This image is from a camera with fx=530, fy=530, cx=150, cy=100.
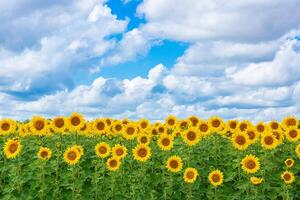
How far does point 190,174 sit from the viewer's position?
1071 centimetres

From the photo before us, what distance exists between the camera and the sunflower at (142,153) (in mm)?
11273

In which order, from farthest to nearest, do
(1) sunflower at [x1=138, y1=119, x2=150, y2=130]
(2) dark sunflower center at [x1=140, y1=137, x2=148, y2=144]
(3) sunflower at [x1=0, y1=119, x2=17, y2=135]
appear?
(1) sunflower at [x1=138, y1=119, x2=150, y2=130] < (3) sunflower at [x1=0, y1=119, x2=17, y2=135] < (2) dark sunflower center at [x1=140, y1=137, x2=148, y2=144]

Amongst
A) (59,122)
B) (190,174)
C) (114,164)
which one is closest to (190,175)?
(190,174)

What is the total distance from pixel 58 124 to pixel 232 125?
→ 14.7ft

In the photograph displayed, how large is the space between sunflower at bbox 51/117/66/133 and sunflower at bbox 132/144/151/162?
2.16 meters

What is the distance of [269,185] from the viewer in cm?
1117

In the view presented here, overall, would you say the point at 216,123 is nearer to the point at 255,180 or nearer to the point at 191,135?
the point at 191,135

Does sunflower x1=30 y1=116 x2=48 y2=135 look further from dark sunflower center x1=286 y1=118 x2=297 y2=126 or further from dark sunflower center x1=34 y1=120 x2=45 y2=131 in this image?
dark sunflower center x1=286 y1=118 x2=297 y2=126

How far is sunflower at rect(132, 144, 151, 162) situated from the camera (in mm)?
11273

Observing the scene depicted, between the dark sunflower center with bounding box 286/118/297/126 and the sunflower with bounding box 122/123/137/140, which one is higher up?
the dark sunflower center with bounding box 286/118/297/126

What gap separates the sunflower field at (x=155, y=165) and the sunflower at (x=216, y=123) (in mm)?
25

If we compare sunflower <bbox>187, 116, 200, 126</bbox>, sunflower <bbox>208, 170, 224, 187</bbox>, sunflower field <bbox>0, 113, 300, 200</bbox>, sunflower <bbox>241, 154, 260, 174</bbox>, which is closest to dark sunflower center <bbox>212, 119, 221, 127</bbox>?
sunflower field <bbox>0, 113, 300, 200</bbox>

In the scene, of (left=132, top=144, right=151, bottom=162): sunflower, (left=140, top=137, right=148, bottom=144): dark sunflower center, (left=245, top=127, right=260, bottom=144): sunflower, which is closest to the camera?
(left=132, top=144, right=151, bottom=162): sunflower

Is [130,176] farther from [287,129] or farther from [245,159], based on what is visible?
[287,129]
